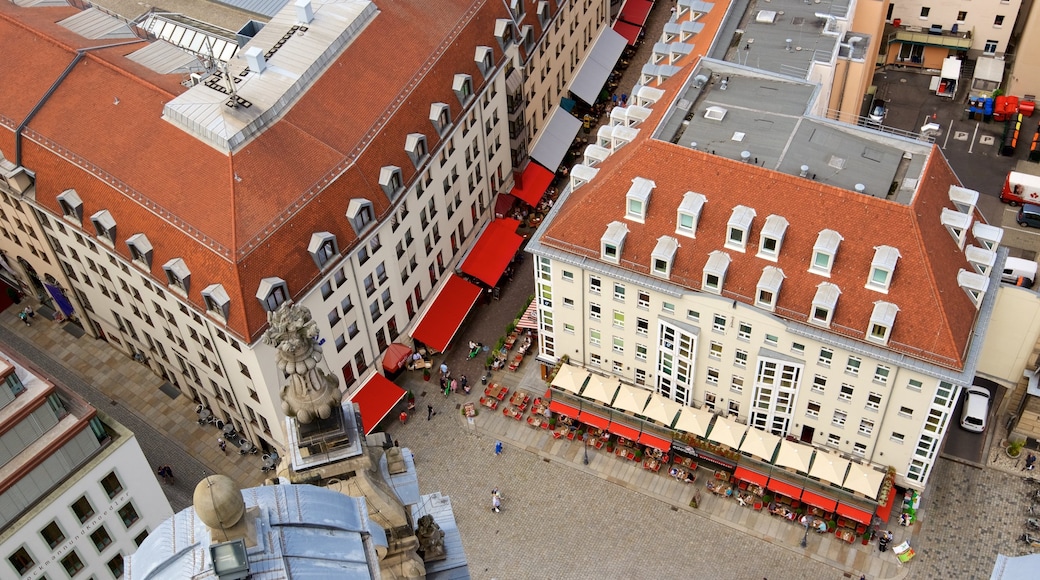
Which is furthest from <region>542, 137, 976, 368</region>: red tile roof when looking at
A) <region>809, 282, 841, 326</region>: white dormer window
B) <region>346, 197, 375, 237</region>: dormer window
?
<region>346, 197, 375, 237</region>: dormer window

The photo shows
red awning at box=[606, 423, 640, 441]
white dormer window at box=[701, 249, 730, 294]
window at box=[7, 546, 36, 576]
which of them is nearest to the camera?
window at box=[7, 546, 36, 576]

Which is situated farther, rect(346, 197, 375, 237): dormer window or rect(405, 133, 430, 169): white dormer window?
rect(405, 133, 430, 169): white dormer window

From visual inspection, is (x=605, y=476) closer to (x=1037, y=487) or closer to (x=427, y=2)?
(x=1037, y=487)

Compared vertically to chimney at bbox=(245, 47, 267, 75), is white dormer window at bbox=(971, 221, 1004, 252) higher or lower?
higher

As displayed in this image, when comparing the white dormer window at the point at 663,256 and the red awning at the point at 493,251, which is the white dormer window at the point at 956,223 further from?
the red awning at the point at 493,251

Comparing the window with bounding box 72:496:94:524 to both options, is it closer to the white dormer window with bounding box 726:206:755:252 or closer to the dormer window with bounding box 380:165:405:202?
the dormer window with bounding box 380:165:405:202

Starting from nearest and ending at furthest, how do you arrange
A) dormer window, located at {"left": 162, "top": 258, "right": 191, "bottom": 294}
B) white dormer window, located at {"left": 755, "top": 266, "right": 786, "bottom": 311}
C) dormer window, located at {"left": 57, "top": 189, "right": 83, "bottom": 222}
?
white dormer window, located at {"left": 755, "top": 266, "right": 786, "bottom": 311}, dormer window, located at {"left": 162, "top": 258, "right": 191, "bottom": 294}, dormer window, located at {"left": 57, "top": 189, "right": 83, "bottom": 222}

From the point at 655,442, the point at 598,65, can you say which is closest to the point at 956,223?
the point at 655,442
